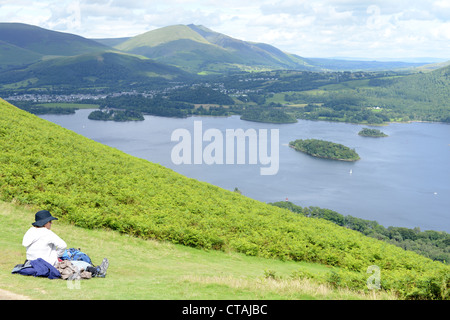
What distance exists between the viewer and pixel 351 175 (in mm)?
123375

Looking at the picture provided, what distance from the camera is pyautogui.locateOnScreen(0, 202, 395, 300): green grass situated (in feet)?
30.2

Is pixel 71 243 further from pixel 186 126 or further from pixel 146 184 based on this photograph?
pixel 186 126

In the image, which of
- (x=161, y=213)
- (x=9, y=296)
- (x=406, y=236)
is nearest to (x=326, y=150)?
(x=406, y=236)

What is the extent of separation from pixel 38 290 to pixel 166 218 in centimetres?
931

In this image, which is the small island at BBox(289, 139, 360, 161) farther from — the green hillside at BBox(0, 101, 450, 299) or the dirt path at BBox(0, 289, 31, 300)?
the dirt path at BBox(0, 289, 31, 300)

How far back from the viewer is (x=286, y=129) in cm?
19688

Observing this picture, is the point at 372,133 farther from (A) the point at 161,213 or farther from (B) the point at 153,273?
(B) the point at 153,273

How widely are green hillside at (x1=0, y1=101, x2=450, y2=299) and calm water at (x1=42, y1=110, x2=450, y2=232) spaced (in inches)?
2825

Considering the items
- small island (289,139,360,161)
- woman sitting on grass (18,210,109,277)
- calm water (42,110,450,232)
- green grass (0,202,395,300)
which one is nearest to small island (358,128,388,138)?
calm water (42,110,450,232)

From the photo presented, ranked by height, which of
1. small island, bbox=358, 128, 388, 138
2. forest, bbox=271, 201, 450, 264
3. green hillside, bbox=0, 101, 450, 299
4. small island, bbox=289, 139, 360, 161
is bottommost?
forest, bbox=271, 201, 450, 264

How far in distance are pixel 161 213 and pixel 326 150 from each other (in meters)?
133

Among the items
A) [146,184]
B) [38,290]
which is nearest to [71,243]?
[38,290]

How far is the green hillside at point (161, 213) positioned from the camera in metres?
16.2

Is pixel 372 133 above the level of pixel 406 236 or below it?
above
